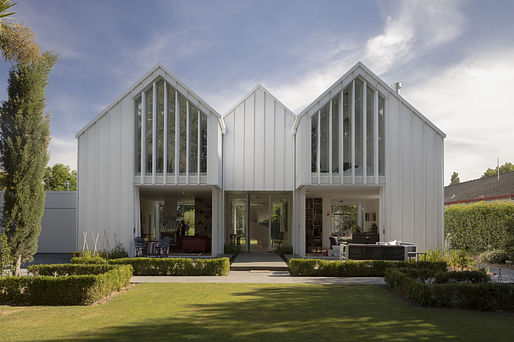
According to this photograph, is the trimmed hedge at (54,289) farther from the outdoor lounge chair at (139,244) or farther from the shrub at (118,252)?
the outdoor lounge chair at (139,244)

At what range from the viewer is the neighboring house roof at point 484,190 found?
2728 centimetres

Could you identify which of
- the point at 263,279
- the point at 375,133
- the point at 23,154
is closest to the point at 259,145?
the point at 375,133

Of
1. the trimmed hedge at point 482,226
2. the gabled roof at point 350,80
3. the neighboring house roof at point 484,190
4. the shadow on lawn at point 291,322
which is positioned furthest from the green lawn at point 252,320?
the neighboring house roof at point 484,190

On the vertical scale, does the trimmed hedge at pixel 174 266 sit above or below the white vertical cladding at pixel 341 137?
below

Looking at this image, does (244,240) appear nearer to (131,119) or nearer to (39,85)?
(131,119)

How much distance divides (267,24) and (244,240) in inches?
467

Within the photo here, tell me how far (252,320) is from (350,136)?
454 inches

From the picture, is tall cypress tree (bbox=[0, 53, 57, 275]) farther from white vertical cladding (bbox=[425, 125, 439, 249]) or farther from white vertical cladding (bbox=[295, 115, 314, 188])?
white vertical cladding (bbox=[425, 125, 439, 249])

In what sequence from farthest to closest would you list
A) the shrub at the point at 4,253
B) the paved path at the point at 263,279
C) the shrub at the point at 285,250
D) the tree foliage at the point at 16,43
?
1. the shrub at the point at 285,250
2. the paved path at the point at 263,279
3. the tree foliage at the point at 16,43
4. the shrub at the point at 4,253

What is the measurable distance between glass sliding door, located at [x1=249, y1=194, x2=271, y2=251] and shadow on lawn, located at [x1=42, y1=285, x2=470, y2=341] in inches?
494

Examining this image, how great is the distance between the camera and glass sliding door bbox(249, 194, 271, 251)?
23047mm

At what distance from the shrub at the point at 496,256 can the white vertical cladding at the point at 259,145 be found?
908cm

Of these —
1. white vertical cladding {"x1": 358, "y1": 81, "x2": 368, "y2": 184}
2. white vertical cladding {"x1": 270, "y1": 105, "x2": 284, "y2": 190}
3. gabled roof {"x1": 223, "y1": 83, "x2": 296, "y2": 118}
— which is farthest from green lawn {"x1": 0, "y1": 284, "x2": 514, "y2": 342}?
gabled roof {"x1": 223, "y1": 83, "x2": 296, "y2": 118}

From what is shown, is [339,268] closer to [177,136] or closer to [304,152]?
[304,152]
